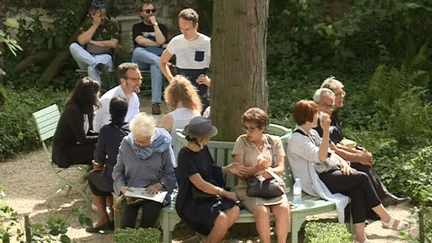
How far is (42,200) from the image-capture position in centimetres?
1033

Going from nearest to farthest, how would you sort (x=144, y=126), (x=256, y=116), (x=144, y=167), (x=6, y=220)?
(x=256, y=116), (x=144, y=126), (x=144, y=167), (x=6, y=220)

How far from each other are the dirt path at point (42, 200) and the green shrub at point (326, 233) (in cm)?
103

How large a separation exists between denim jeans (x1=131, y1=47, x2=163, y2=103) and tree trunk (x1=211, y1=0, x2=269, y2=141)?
15.7ft

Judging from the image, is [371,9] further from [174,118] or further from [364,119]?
[174,118]

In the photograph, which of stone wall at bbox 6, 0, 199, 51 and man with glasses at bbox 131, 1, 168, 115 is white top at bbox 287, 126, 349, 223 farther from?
stone wall at bbox 6, 0, 199, 51

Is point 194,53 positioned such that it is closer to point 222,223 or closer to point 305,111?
point 305,111

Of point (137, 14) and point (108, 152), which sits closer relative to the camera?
point (108, 152)

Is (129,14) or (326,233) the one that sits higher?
(129,14)

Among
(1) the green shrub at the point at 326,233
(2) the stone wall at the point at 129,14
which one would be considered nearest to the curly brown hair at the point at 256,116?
(1) the green shrub at the point at 326,233

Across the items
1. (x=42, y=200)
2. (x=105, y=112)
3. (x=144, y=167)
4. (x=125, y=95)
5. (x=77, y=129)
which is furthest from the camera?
(x=42, y=200)

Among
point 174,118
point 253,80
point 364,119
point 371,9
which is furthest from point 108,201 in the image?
point 371,9

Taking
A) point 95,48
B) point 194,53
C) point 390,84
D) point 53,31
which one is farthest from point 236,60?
point 53,31

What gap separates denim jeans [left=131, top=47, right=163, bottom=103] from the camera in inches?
534

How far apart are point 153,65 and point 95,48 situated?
38.7 inches
